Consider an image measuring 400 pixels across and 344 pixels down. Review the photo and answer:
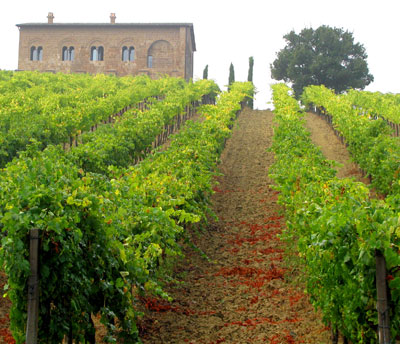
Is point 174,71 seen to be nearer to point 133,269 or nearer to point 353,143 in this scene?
point 353,143

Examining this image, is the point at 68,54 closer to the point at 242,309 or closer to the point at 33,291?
the point at 242,309

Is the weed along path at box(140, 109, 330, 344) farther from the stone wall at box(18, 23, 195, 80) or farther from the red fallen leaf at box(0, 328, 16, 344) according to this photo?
the stone wall at box(18, 23, 195, 80)

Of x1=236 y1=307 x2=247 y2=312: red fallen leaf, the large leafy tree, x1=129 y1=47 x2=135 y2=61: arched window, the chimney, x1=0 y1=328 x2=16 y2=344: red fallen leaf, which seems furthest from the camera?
the chimney

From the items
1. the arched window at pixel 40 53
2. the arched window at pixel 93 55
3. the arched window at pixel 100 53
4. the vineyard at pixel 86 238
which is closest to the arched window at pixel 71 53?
the arched window at pixel 93 55

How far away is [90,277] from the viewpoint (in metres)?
5.41

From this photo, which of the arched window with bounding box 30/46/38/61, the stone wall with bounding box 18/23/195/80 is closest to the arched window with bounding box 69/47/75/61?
the stone wall with bounding box 18/23/195/80

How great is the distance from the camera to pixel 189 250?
10672 millimetres

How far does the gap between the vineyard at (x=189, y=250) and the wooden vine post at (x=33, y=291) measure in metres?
0.01

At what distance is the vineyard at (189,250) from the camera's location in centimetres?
495

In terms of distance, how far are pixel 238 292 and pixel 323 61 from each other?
121ft

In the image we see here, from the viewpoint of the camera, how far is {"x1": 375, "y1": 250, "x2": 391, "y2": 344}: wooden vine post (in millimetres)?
4922

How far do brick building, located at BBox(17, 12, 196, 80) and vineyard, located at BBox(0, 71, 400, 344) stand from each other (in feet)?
99.3

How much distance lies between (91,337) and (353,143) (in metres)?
13.1

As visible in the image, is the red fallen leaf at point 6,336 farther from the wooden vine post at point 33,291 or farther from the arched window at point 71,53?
the arched window at point 71,53
